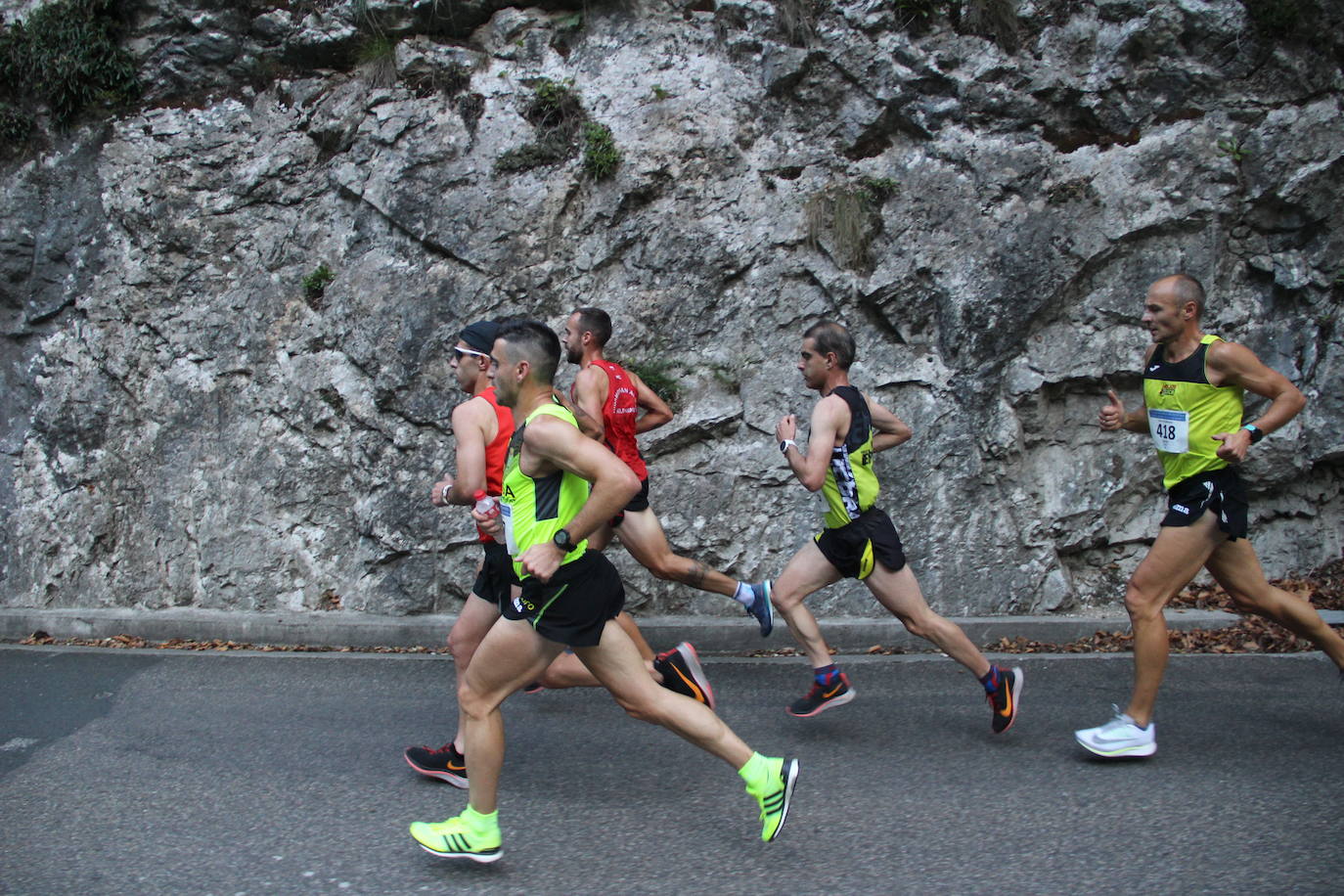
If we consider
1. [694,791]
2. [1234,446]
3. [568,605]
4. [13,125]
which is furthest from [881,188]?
[13,125]

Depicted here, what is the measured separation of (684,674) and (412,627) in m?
3.18

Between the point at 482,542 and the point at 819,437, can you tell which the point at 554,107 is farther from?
the point at 482,542

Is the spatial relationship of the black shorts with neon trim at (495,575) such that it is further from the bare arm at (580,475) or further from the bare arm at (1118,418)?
the bare arm at (1118,418)

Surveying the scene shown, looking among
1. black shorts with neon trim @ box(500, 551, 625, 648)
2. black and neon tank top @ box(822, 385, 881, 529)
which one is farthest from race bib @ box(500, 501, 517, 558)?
black and neon tank top @ box(822, 385, 881, 529)

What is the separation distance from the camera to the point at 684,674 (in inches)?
178

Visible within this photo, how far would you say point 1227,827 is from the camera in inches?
141

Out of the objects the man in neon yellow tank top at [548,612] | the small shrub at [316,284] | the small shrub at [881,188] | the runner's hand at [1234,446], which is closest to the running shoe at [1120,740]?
the runner's hand at [1234,446]

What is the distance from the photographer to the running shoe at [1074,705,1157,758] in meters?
4.23

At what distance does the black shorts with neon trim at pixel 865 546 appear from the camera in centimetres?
477

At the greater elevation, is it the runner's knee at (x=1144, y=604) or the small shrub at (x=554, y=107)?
the small shrub at (x=554, y=107)

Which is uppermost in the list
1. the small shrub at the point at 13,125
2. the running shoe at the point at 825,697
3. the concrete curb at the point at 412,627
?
the small shrub at the point at 13,125

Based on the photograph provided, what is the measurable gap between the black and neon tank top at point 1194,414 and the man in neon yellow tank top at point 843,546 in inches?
48.4

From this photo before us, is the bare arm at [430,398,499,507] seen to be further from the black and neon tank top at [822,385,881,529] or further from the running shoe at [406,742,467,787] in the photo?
the black and neon tank top at [822,385,881,529]

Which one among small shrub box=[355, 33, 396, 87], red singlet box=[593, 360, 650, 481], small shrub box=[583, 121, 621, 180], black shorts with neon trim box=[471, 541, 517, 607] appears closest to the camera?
black shorts with neon trim box=[471, 541, 517, 607]
